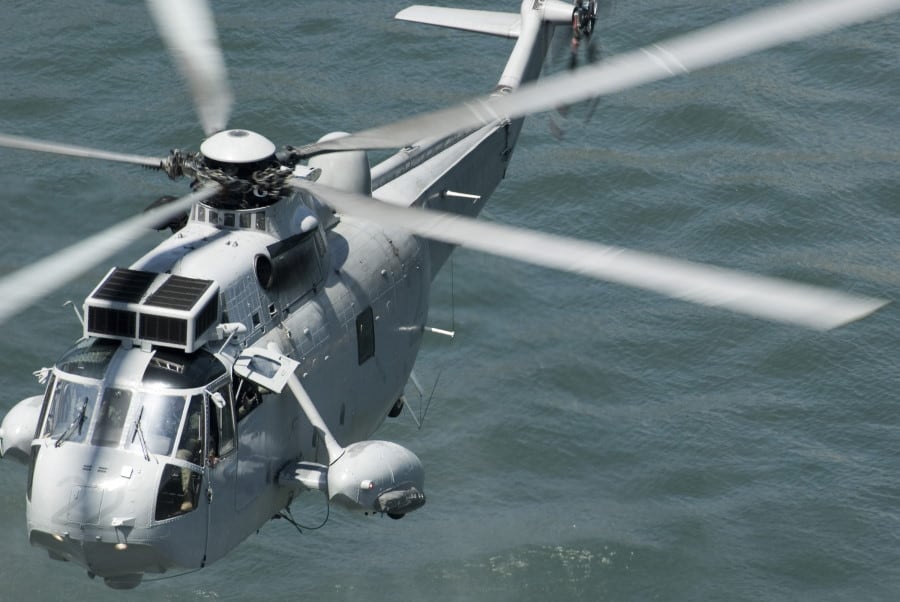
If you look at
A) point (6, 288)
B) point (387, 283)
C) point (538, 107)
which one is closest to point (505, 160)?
point (387, 283)

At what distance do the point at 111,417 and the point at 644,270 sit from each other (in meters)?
8.63

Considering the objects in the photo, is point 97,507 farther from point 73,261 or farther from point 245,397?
point 73,261

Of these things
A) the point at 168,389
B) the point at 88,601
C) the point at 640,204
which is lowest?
the point at 88,601

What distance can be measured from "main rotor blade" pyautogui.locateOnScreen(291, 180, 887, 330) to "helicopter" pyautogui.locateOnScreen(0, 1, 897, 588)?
0.13 ft

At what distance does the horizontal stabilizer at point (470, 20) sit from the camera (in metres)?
35.9

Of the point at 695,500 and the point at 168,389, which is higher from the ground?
the point at 168,389

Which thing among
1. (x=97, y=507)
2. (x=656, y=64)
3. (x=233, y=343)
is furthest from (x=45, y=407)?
(x=656, y=64)

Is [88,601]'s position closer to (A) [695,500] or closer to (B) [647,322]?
(A) [695,500]

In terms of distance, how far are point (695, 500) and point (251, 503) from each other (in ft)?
53.1

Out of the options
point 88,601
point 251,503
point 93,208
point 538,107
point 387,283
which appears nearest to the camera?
point 538,107

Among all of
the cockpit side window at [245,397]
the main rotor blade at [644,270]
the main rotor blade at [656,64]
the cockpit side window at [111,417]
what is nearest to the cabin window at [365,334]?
the cockpit side window at [245,397]

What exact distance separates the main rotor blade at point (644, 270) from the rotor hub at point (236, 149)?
1249mm

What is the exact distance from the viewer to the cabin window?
27411 mm

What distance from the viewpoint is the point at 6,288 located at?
21078 mm
